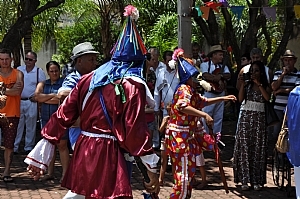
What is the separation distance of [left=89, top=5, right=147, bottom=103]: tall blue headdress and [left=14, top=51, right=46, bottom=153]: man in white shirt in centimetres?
530

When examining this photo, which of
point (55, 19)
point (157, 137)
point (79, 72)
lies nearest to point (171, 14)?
point (55, 19)

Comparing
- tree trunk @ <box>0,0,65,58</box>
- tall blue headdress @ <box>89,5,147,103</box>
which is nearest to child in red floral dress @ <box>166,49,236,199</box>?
tall blue headdress @ <box>89,5,147,103</box>

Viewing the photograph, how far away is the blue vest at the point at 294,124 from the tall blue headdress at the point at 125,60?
1689 millimetres

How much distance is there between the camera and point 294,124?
544cm

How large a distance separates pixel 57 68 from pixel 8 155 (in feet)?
4.83

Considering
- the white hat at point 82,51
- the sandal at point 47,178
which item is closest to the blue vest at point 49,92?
the sandal at point 47,178

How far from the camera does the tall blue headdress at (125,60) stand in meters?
4.34

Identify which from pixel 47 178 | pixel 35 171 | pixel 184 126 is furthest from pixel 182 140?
pixel 47 178

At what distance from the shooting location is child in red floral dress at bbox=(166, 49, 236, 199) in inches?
239

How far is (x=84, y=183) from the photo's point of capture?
14.2 ft

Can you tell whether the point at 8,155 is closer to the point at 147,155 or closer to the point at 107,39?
the point at 147,155

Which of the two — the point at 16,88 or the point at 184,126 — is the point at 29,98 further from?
the point at 184,126

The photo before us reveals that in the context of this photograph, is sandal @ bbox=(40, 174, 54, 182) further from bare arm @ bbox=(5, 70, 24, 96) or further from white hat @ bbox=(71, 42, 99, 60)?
white hat @ bbox=(71, 42, 99, 60)

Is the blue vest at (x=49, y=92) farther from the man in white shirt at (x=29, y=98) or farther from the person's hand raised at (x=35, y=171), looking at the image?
the person's hand raised at (x=35, y=171)
